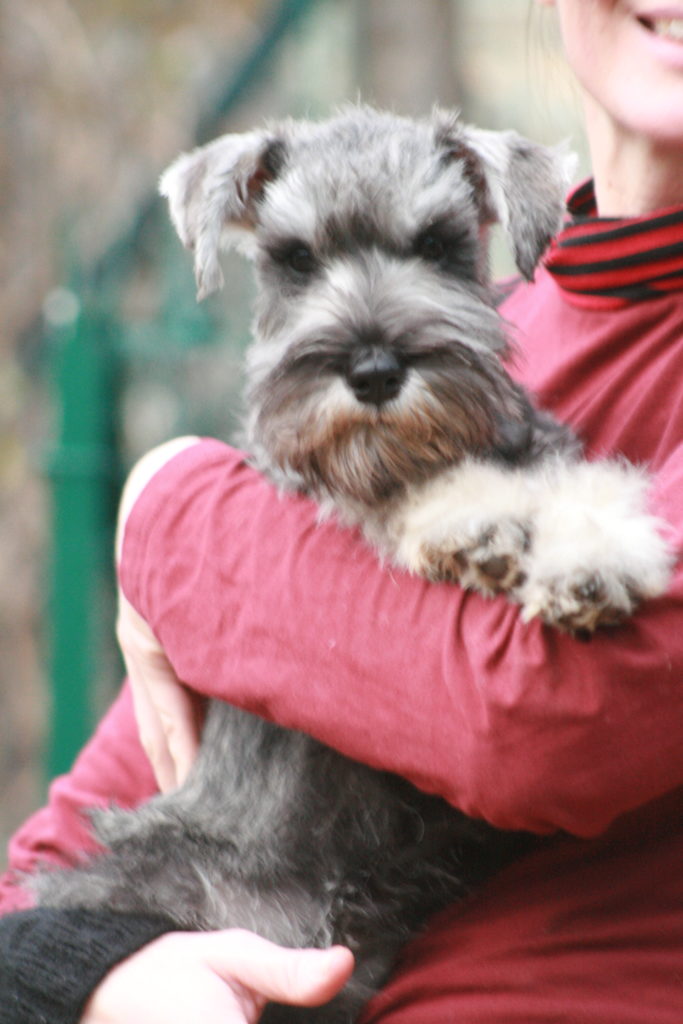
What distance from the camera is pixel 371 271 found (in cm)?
221

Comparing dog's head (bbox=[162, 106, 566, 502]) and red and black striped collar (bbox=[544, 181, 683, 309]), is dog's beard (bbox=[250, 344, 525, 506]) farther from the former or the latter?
red and black striped collar (bbox=[544, 181, 683, 309])

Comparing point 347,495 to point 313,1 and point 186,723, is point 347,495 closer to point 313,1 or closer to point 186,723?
point 186,723

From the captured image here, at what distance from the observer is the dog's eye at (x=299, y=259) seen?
2.35 metres

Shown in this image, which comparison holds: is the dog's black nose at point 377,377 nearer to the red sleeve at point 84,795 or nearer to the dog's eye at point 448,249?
the dog's eye at point 448,249

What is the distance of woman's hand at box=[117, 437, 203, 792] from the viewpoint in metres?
2.29

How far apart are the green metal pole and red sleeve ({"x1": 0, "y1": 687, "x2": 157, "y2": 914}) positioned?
6.24 feet

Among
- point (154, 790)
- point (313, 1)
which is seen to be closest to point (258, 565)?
point (154, 790)

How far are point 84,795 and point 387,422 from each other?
1.14 meters

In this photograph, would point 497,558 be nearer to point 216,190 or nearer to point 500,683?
point 500,683

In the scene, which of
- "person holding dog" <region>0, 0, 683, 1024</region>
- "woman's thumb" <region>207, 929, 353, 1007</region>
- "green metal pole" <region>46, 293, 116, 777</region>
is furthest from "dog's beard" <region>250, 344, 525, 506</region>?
"green metal pole" <region>46, 293, 116, 777</region>

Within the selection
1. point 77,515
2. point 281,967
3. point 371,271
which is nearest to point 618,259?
point 371,271

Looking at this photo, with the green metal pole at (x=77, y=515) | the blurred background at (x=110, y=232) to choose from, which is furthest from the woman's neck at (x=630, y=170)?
the green metal pole at (x=77, y=515)

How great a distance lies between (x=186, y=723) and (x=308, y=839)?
0.39 m

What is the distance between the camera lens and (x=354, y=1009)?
189cm
